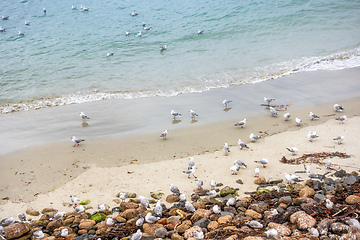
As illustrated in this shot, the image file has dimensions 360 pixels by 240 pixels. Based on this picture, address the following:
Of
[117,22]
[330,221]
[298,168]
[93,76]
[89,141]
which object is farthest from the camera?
[117,22]

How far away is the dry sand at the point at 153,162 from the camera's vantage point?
791 centimetres

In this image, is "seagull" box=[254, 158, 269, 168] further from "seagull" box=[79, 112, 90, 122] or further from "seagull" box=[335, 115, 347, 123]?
"seagull" box=[79, 112, 90, 122]

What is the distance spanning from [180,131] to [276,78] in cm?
666

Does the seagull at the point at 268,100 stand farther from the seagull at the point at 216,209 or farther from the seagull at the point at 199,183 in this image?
the seagull at the point at 216,209

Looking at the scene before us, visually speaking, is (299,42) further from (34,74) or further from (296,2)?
(34,74)

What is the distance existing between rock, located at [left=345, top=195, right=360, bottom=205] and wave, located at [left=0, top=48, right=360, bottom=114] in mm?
8672

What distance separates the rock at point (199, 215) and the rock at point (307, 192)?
219 centimetres

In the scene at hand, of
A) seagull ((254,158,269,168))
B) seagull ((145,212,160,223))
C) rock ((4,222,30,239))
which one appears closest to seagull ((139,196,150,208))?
seagull ((145,212,160,223))

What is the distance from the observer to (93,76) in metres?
16.2

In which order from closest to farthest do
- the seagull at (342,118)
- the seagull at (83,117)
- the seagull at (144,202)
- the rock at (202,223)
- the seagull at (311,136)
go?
the rock at (202,223) < the seagull at (144,202) < the seagull at (311,136) < the seagull at (342,118) < the seagull at (83,117)

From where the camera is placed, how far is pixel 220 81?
49.2 feet

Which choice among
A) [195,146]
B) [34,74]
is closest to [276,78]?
[195,146]

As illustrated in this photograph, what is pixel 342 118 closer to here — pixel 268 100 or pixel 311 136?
pixel 311 136

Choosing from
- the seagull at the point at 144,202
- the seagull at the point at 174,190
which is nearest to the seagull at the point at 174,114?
the seagull at the point at 174,190
